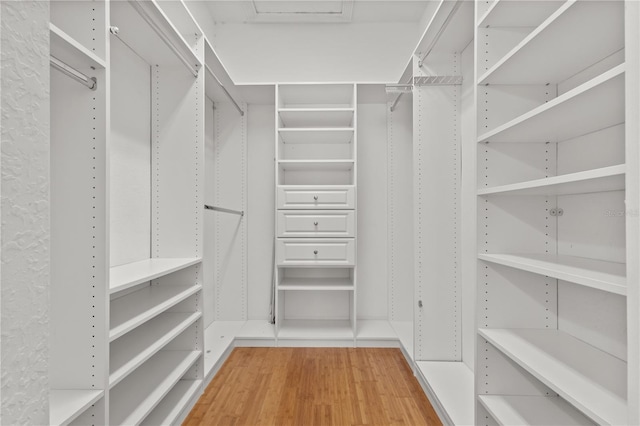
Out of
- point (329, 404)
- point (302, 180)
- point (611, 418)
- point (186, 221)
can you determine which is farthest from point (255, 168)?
point (611, 418)

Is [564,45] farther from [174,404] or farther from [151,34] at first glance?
[174,404]

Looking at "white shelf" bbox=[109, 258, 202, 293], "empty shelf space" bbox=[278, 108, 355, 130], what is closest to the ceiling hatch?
"empty shelf space" bbox=[278, 108, 355, 130]

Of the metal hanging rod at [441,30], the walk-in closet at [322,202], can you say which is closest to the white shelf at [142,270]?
the walk-in closet at [322,202]

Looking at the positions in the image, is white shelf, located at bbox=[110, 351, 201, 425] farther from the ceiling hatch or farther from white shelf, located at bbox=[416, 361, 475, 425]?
the ceiling hatch

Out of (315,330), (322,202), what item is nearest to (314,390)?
(315,330)

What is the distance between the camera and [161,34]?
1608 millimetres

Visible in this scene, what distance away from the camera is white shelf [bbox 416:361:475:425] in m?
1.66

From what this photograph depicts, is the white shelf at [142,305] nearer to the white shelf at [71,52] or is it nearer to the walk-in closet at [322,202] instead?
the walk-in closet at [322,202]

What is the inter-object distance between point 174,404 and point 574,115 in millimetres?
2159

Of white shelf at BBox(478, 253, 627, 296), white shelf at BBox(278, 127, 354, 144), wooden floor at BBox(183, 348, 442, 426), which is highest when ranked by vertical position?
white shelf at BBox(278, 127, 354, 144)

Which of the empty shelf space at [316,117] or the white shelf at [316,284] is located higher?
the empty shelf space at [316,117]

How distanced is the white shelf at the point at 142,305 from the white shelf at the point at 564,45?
1703mm

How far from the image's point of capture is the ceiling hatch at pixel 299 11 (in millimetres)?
2785

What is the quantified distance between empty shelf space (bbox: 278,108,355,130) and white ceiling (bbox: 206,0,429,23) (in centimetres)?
91
